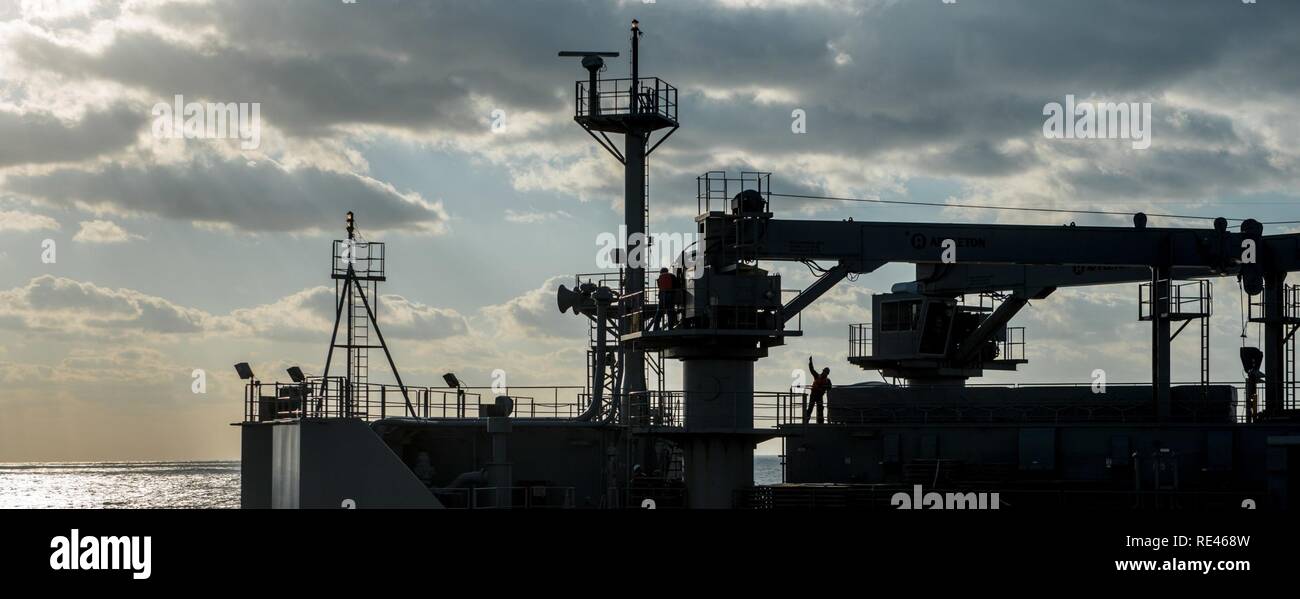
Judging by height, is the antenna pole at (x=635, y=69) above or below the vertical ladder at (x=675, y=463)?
above

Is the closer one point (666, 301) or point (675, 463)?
point (666, 301)

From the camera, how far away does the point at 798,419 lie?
3638 cm

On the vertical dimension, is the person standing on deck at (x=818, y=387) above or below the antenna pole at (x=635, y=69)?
below

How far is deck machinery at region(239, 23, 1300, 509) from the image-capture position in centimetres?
3238

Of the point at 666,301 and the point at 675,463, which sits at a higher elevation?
the point at 666,301

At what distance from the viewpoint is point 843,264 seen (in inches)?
1412

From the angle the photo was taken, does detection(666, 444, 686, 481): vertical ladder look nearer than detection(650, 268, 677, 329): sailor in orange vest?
No

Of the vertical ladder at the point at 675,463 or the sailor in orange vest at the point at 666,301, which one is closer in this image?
the sailor in orange vest at the point at 666,301

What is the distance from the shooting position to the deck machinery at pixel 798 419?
32.4 metres

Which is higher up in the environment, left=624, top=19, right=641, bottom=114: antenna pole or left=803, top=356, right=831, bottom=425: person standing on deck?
left=624, top=19, right=641, bottom=114: antenna pole
